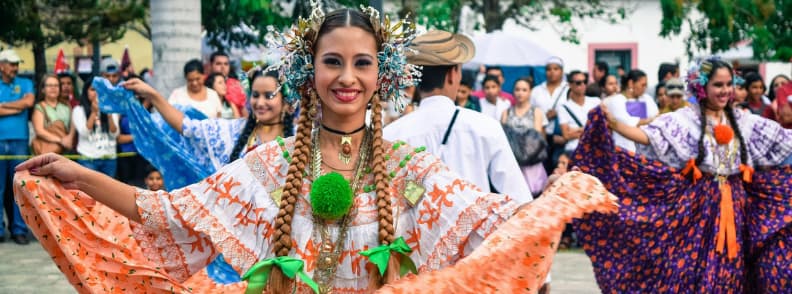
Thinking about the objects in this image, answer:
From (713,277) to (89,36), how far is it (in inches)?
740

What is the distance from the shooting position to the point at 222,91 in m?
11.2

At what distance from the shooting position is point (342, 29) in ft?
12.6

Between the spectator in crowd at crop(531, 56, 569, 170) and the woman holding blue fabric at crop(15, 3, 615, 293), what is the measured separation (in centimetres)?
808

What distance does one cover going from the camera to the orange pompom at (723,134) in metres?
7.18

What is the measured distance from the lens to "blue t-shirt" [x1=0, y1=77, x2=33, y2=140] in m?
11.8

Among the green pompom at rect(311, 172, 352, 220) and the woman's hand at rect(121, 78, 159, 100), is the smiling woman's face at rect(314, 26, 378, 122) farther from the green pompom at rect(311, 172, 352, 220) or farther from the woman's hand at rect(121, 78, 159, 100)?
the woman's hand at rect(121, 78, 159, 100)

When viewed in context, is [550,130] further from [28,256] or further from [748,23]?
[748,23]

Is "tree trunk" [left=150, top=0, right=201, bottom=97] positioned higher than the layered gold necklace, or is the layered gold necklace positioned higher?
"tree trunk" [left=150, top=0, right=201, bottom=97]

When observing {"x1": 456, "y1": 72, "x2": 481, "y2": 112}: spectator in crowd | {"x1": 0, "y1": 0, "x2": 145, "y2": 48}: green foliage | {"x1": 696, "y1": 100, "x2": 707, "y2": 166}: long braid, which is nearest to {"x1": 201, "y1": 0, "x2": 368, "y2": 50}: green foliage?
{"x1": 456, "y1": 72, "x2": 481, "y2": 112}: spectator in crowd

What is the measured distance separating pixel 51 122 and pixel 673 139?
Answer: 701cm

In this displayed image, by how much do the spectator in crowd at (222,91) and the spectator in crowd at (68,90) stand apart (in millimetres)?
1697

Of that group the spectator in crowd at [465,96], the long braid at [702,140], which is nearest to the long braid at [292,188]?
the long braid at [702,140]

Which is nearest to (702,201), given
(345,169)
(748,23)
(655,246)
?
(655,246)

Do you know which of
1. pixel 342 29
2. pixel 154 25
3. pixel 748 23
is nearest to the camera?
pixel 342 29
